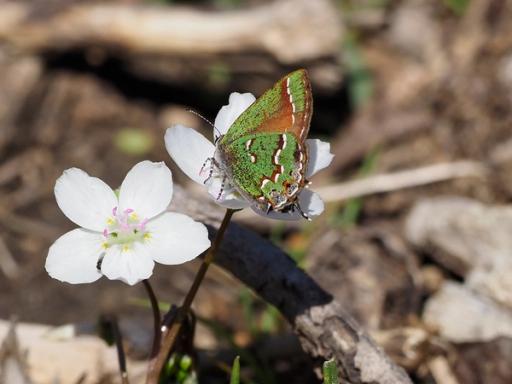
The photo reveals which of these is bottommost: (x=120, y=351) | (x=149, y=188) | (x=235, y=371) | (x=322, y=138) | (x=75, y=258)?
(x=322, y=138)

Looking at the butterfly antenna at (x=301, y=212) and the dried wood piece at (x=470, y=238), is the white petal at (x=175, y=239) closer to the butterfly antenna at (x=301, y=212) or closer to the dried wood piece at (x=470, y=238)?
the butterfly antenna at (x=301, y=212)

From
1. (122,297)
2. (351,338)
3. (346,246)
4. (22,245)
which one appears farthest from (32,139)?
(351,338)

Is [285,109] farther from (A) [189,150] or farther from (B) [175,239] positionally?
(B) [175,239]

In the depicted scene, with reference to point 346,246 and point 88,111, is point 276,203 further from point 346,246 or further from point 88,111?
point 88,111

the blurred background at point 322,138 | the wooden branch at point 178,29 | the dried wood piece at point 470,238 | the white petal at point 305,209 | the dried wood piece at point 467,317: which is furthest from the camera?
the wooden branch at point 178,29

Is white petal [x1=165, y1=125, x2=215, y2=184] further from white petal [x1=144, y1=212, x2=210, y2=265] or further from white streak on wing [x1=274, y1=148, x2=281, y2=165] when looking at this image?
white streak on wing [x1=274, y1=148, x2=281, y2=165]

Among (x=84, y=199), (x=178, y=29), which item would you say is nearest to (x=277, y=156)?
(x=84, y=199)

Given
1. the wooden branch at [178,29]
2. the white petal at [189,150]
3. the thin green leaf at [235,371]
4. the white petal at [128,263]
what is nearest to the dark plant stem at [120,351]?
the thin green leaf at [235,371]
